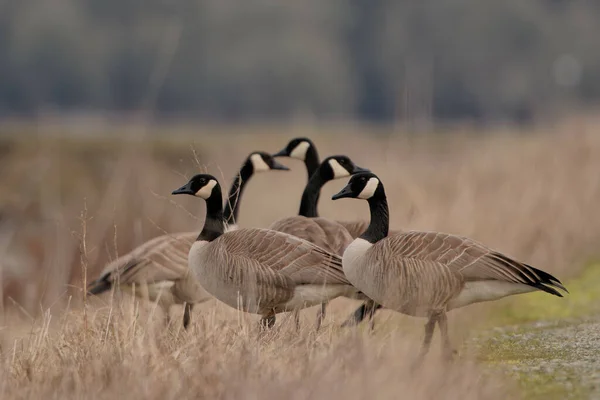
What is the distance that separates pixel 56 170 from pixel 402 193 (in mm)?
10697

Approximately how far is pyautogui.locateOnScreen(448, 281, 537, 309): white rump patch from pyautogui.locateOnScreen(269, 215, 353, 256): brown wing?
4.32 ft

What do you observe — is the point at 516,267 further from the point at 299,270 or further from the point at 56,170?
the point at 56,170

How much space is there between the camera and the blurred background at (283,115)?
42.0 ft

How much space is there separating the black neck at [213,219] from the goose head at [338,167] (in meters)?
1.19

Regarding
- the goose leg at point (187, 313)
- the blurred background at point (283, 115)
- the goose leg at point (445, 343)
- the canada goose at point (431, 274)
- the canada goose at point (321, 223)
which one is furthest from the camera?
the blurred background at point (283, 115)

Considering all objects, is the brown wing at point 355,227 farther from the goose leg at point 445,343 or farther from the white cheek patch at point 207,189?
the goose leg at point 445,343

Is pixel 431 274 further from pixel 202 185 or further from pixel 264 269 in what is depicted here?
pixel 202 185

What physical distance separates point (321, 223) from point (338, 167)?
0.63m

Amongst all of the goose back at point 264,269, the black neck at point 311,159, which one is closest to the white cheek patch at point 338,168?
the black neck at point 311,159

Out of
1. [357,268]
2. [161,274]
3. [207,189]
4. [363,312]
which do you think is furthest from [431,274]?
[161,274]

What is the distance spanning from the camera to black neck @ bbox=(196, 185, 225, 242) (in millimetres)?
7668

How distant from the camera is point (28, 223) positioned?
723 inches

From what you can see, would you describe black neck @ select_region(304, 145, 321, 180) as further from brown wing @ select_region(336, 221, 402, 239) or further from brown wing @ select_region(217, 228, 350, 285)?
brown wing @ select_region(217, 228, 350, 285)

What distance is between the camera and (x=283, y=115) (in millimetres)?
60906
